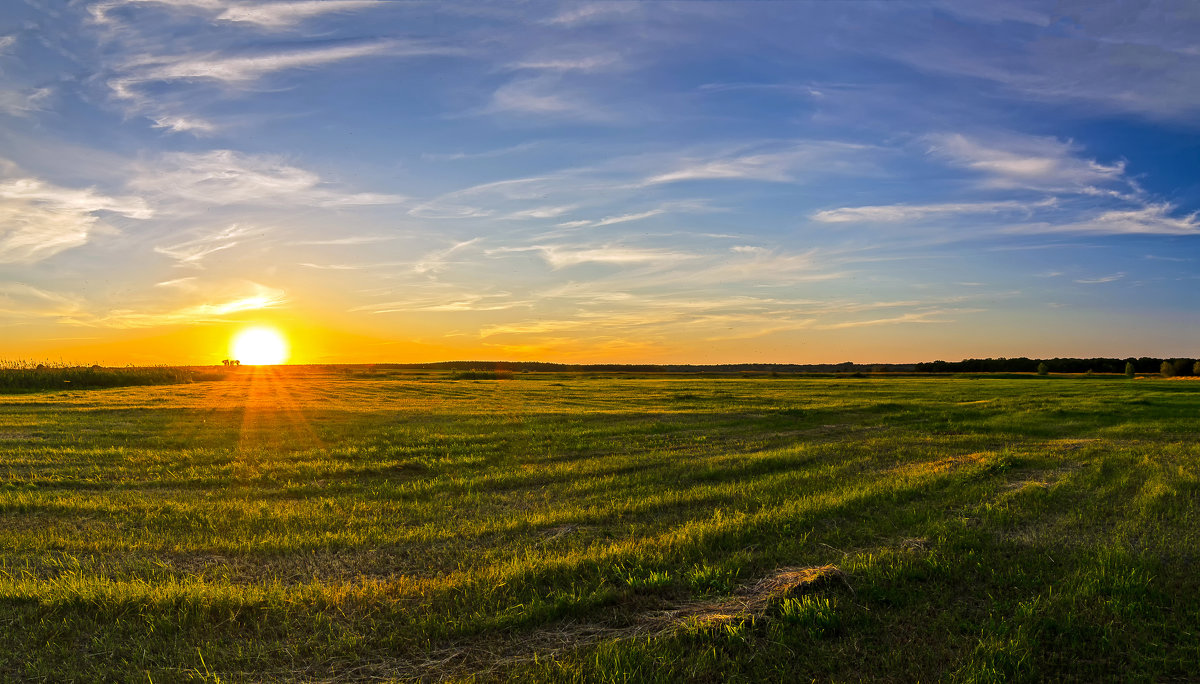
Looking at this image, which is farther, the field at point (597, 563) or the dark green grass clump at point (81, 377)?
the dark green grass clump at point (81, 377)

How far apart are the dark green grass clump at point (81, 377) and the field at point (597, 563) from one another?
45484 millimetres

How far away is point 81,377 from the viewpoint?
190ft

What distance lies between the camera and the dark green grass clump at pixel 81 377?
53.2 metres

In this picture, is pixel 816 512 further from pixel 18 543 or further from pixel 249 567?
pixel 18 543

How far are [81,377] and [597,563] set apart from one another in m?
68.2

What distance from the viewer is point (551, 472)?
1567 centimetres

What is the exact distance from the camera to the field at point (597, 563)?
6328 mm

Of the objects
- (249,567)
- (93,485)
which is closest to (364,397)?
(93,485)

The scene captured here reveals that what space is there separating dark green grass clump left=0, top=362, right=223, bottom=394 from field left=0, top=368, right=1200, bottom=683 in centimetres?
4548

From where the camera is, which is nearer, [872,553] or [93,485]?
[872,553]

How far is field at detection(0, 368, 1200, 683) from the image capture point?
6.33m

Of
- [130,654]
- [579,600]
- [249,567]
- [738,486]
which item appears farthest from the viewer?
[738,486]

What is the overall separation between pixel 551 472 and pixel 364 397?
31324 mm

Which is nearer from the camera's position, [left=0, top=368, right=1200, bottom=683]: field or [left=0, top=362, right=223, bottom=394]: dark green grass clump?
[left=0, top=368, right=1200, bottom=683]: field
